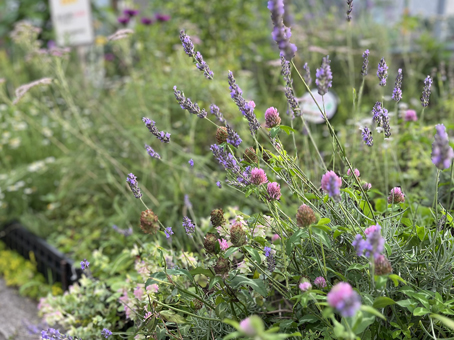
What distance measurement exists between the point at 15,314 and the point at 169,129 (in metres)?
1.42

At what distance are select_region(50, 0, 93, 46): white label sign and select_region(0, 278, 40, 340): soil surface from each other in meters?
2.84

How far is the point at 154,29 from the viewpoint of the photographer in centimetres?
448

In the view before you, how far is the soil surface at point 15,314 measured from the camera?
207cm

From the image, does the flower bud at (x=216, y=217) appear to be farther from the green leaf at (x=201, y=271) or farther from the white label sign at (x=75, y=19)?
the white label sign at (x=75, y=19)

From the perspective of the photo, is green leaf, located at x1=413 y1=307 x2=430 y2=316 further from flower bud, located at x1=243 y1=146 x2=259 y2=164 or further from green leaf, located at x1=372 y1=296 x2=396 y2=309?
flower bud, located at x1=243 y1=146 x2=259 y2=164

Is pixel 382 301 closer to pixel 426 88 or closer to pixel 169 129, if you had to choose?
pixel 426 88

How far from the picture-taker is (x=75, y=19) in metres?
4.43

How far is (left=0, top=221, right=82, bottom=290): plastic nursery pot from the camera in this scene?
2.32 m

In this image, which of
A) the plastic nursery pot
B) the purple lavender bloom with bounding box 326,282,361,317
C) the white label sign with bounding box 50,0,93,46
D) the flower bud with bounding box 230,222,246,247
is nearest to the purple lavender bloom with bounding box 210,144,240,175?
the flower bud with bounding box 230,222,246,247

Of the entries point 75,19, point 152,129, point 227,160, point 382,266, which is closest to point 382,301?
point 382,266

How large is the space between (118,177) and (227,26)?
2.41 m

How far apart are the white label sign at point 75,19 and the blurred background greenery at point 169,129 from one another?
0.54 m

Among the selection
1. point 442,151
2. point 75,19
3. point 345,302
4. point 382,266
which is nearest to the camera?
point 345,302

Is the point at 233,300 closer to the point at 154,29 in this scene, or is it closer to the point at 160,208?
the point at 160,208
